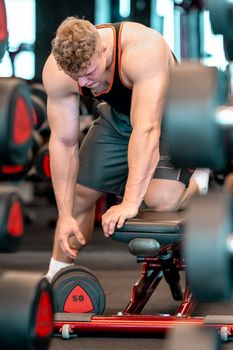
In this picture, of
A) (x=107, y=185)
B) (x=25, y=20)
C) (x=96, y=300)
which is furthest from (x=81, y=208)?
(x=25, y=20)

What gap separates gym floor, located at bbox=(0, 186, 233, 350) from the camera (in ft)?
8.94

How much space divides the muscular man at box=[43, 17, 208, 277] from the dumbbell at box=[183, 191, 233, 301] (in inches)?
50.5

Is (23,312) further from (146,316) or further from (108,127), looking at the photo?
(108,127)

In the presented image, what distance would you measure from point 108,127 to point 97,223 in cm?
292

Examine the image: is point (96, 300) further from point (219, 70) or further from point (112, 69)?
point (219, 70)

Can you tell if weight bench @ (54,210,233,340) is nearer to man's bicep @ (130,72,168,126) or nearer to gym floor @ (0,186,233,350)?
gym floor @ (0,186,233,350)

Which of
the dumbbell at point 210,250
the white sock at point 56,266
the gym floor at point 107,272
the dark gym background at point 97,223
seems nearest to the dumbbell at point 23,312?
the dark gym background at point 97,223

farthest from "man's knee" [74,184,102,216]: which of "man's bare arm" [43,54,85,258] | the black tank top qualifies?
the black tank top

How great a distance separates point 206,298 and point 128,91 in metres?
1.59

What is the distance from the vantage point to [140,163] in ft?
8.82

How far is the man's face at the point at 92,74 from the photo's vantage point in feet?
8.66

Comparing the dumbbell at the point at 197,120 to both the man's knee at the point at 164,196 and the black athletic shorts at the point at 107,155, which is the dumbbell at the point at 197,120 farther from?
the black athletic shorts at the point at 107,155

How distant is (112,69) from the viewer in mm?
2811

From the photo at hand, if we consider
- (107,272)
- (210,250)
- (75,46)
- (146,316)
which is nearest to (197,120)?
(210,250)
